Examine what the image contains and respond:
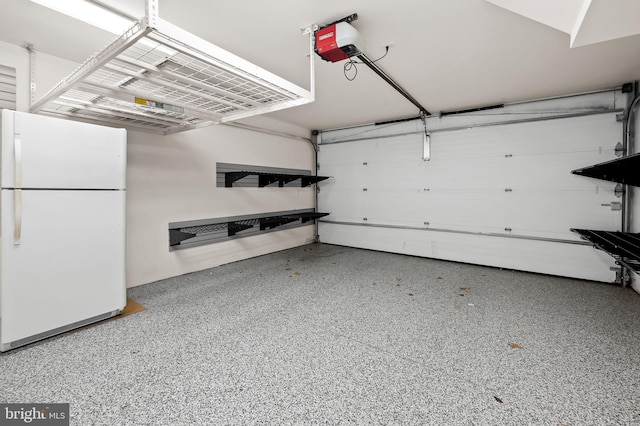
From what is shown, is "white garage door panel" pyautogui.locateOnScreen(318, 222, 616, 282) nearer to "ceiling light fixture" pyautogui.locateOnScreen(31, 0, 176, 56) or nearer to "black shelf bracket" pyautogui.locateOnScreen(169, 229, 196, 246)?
"black shelf bracket" pyautogui.locateOnScreen(169, 229, 196, 246)

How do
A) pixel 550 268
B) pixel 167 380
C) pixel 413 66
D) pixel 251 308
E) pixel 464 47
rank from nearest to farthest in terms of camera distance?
pixel 167 380, pixel 464 47, pixel 251 308, pixel 413 66, pixel 550 268

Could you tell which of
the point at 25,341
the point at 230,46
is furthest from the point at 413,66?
the point at 25,341

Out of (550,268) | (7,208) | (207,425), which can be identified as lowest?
(207,425)

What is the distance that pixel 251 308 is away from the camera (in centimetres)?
284

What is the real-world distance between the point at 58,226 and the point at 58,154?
594mm

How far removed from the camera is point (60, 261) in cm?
226

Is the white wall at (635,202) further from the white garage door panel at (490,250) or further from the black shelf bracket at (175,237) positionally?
the black shelf bracket at (175,237)

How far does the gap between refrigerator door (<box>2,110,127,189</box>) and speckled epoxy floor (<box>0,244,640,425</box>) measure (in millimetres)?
1313

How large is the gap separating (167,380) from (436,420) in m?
1.64

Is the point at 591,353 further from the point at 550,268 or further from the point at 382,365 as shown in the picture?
the point at 550,268

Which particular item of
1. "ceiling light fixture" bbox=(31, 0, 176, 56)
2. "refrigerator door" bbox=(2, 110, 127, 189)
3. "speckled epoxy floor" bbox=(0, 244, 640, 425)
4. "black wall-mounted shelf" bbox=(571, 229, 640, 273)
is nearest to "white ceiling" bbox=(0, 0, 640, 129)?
"ceiling light fixture" bbox=(31, 0, 176, 56)

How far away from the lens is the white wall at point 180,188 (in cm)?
287

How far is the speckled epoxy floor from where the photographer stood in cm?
151

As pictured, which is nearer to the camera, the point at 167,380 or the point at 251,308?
the point at 167,380
